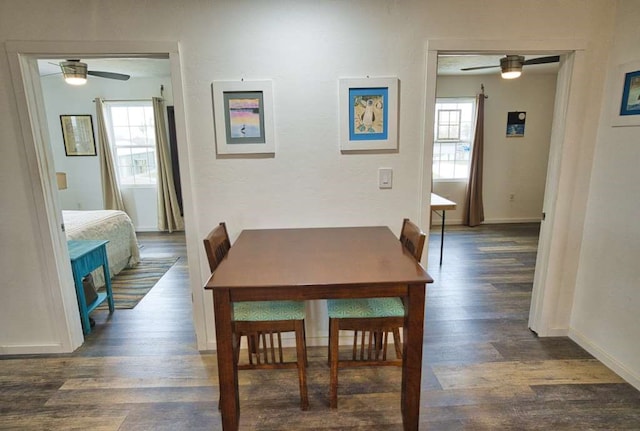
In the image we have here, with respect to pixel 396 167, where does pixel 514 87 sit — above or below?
above

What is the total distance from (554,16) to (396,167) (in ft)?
4.22

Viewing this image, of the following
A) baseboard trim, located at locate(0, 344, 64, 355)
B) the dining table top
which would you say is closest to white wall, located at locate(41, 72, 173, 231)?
baseboard trim, located at locate(0, 344, 64, 355)

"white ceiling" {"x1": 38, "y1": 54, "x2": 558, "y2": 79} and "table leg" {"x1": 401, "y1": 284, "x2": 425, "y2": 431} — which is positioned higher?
"white ceiling" {"x1": 38, "y1": 54, "x2": 558, "y2": 79}

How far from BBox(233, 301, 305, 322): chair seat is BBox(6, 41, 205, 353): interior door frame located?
67 centimetres

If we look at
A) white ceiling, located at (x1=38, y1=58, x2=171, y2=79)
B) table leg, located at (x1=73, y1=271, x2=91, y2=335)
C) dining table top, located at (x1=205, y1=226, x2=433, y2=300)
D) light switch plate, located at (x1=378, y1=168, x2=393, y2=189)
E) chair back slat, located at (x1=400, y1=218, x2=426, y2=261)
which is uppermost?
white ceiling, located at (x1=38, y1=58, x2=171, y2=79)

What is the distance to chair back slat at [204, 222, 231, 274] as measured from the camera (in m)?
1.69

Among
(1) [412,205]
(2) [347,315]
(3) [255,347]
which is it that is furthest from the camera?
(1) [412,205]

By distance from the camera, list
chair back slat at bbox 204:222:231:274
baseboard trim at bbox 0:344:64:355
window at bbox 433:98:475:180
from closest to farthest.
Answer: chair back slat at bbox 204:222:231:274 → baseboard trim at bbox 0:344:64:355 → window at bbox 433:98:475:180

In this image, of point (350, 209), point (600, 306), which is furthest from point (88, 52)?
point (600, 306)

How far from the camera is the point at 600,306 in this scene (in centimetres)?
223

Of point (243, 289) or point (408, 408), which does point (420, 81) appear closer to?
point (243, 289)

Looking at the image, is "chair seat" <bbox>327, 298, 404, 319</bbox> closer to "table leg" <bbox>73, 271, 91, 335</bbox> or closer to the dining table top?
the dining table top

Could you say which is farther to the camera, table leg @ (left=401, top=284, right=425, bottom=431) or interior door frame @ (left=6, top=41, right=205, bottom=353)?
interior door frame @ (left=6, top=41, right=205, bottom=353)

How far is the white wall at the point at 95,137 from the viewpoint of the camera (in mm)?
5242
